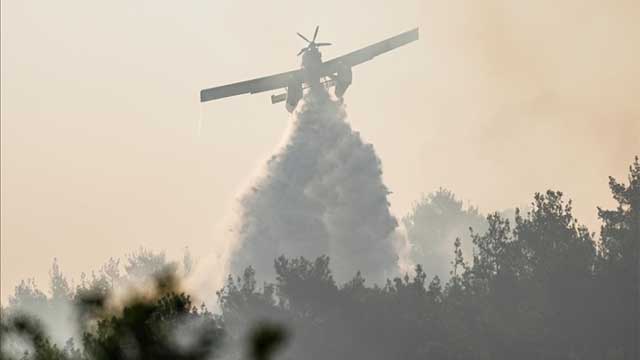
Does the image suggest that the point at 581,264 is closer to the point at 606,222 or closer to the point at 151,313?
the point at 606,222

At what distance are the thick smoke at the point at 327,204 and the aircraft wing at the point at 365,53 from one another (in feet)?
12.9

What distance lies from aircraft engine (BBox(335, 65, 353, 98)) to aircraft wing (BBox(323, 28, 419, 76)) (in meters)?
0.77

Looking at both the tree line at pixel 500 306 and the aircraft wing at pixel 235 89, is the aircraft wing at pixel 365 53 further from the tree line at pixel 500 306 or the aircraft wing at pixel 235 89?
the tree line at pixel 500 306

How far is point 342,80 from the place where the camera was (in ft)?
370

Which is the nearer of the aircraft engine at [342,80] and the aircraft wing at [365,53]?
the aircraft engine at [342,80]

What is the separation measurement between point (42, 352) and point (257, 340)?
3.69 metres

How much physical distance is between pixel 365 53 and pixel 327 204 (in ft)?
41.1

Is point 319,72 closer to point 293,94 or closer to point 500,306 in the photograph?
point 293,94

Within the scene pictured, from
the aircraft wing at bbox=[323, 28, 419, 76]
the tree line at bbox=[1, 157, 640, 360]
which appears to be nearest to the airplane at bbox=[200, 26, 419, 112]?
the aircraft wing at bbox=[323, 28, 419, 76]

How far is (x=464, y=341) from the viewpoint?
289 ft

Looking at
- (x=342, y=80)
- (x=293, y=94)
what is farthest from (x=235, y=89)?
(x=342, y=80)

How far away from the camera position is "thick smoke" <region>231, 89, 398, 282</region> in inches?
4781

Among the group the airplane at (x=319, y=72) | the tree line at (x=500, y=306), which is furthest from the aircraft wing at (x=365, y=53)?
the tree line at (x=500, y=306)

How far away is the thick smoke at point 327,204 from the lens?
398 ft
